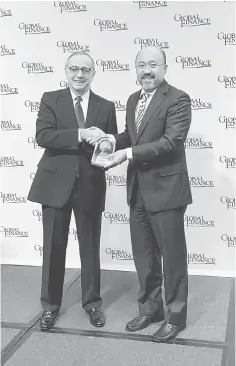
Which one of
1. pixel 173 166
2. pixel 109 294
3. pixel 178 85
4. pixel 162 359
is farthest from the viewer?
pixel 178 85

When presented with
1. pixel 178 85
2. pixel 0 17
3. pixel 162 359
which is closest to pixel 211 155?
pixel 178 85

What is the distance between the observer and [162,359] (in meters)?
2.71

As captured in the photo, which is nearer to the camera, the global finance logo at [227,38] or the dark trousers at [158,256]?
the dark trousers at [158,256]

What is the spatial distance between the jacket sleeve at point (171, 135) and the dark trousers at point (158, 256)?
0.32 metres

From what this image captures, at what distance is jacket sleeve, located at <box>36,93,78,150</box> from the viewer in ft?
9.61

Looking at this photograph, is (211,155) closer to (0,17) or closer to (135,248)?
(135,248)

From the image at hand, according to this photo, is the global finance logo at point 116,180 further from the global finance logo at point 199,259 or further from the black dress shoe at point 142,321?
the black dress shoe at point 142,321

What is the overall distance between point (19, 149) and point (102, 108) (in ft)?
5.26

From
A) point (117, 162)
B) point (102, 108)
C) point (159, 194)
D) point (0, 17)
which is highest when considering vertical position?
point (0, 17)

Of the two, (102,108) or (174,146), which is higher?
(102,108)

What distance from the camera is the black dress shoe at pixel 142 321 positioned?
10.1 ft

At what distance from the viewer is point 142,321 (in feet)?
10.2

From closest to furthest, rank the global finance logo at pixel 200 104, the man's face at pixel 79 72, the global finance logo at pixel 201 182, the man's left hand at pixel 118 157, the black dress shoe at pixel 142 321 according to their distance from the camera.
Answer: the man's left hand at pixel 118 157 → the man's face at pixel 79 72 → the black dress shoe at pixel 142 321 → the global finance logo at pixel 200 104 → the global finance logo at pixel 201 182

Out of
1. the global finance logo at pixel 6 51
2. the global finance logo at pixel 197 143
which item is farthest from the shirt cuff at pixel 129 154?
the global finance logo at pixel 6 51
